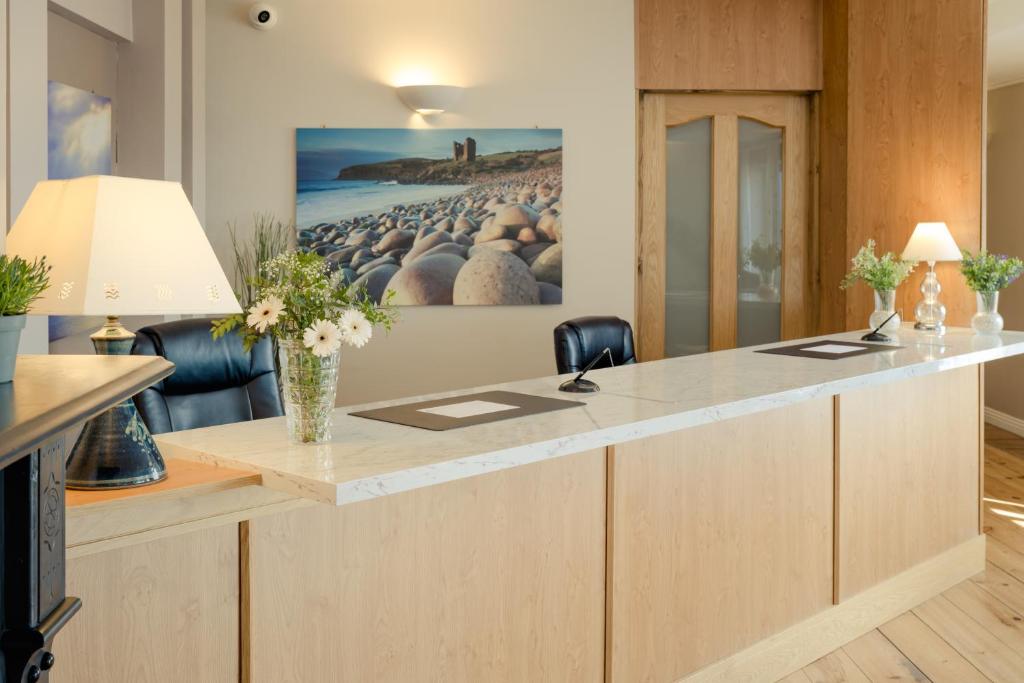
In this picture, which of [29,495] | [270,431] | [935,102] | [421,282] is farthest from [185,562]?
[935,102]

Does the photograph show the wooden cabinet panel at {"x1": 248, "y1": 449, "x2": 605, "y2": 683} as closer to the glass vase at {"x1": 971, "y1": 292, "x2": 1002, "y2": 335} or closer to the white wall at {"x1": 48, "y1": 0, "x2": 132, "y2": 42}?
the glass vase at {"x1": 971, "y1": 292, "x2": 1002, "y2": 335}

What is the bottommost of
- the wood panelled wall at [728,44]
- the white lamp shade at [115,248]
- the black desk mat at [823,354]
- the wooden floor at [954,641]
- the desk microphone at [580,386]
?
the wooden floor at [954,641]

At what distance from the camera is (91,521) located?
5.31 feet

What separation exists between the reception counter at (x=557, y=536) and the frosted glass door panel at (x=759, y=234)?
7.69 ft

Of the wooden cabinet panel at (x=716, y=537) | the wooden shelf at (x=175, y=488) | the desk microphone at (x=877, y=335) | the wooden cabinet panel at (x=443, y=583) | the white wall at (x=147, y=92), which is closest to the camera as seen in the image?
the wooden shelf at (x=175, y=488)

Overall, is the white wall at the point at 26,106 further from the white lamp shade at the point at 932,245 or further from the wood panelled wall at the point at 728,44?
the white lamp shade at the point at 932,245

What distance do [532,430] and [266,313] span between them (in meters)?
0.62

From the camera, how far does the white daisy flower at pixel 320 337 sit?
194 centimetres

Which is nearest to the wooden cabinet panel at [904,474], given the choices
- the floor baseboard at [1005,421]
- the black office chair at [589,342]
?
the black office chair at [589,342]

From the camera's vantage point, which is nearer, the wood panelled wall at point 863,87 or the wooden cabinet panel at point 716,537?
the wooden cabinet panel at point 716,537

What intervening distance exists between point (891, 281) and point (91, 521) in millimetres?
3440

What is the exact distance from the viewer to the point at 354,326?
78.5 inches

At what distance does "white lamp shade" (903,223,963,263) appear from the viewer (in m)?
5.00

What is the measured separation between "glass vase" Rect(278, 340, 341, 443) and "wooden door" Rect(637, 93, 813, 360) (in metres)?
4.08
